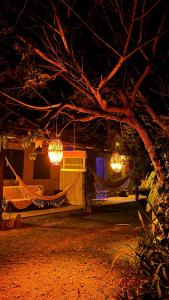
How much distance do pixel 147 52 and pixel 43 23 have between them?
218cm

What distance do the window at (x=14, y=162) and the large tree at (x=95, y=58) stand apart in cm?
431

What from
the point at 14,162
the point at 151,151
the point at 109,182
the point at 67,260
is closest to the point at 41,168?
the point at 14,162

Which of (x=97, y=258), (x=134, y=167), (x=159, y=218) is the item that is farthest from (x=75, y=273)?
(x=134, y=167)

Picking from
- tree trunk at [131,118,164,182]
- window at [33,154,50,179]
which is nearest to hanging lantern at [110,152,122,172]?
tree trunk at [131,118,164,182]

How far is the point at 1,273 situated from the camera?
5344 millimetres

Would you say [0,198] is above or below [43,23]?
below

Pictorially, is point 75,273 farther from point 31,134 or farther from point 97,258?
point 31,134

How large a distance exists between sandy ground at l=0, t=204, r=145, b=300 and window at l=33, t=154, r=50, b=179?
3.41 m

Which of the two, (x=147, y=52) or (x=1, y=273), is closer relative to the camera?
(x=1, y=273)

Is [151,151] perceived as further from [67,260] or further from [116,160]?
[116,160]

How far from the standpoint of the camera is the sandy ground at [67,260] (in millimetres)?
4613

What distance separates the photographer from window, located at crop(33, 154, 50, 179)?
13414 millimetres

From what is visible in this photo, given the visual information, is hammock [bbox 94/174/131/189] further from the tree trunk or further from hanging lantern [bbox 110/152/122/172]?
the tree trunk

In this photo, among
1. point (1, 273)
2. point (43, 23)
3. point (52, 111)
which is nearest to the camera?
point (1, 273)
